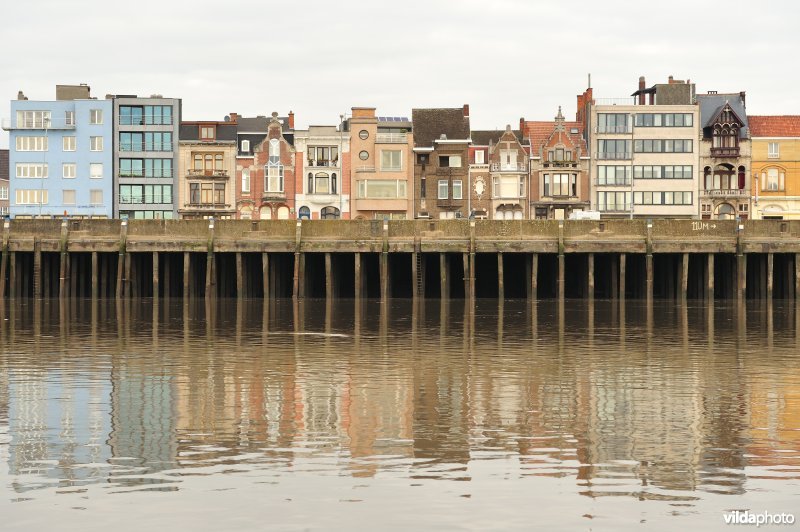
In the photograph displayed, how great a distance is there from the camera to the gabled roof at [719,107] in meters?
110

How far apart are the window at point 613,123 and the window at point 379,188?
760 inches

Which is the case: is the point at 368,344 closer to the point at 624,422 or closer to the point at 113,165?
the point at 624,422

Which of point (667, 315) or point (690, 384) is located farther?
point (667, 315)

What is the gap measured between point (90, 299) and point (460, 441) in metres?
53.2

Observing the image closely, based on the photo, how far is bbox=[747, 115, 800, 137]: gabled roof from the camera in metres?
109

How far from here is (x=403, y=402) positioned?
92.3ft

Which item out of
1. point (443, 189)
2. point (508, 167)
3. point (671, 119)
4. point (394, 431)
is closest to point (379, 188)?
point (443, 189)

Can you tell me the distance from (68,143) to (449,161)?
34118 millimetres

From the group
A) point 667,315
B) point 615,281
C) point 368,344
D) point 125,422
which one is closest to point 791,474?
point 125,422

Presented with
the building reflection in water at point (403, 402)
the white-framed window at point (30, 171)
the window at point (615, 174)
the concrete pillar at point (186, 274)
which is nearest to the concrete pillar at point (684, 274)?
the building reflection in water at point (403, 402)

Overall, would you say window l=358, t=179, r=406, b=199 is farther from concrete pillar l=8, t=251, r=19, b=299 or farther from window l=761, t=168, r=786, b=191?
concrete pillar l=8, t=251, r=19, b=299

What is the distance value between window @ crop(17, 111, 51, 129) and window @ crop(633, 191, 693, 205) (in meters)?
53.4

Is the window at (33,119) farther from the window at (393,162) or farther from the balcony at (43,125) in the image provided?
the window at (393,162)

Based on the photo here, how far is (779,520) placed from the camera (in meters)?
17.4
